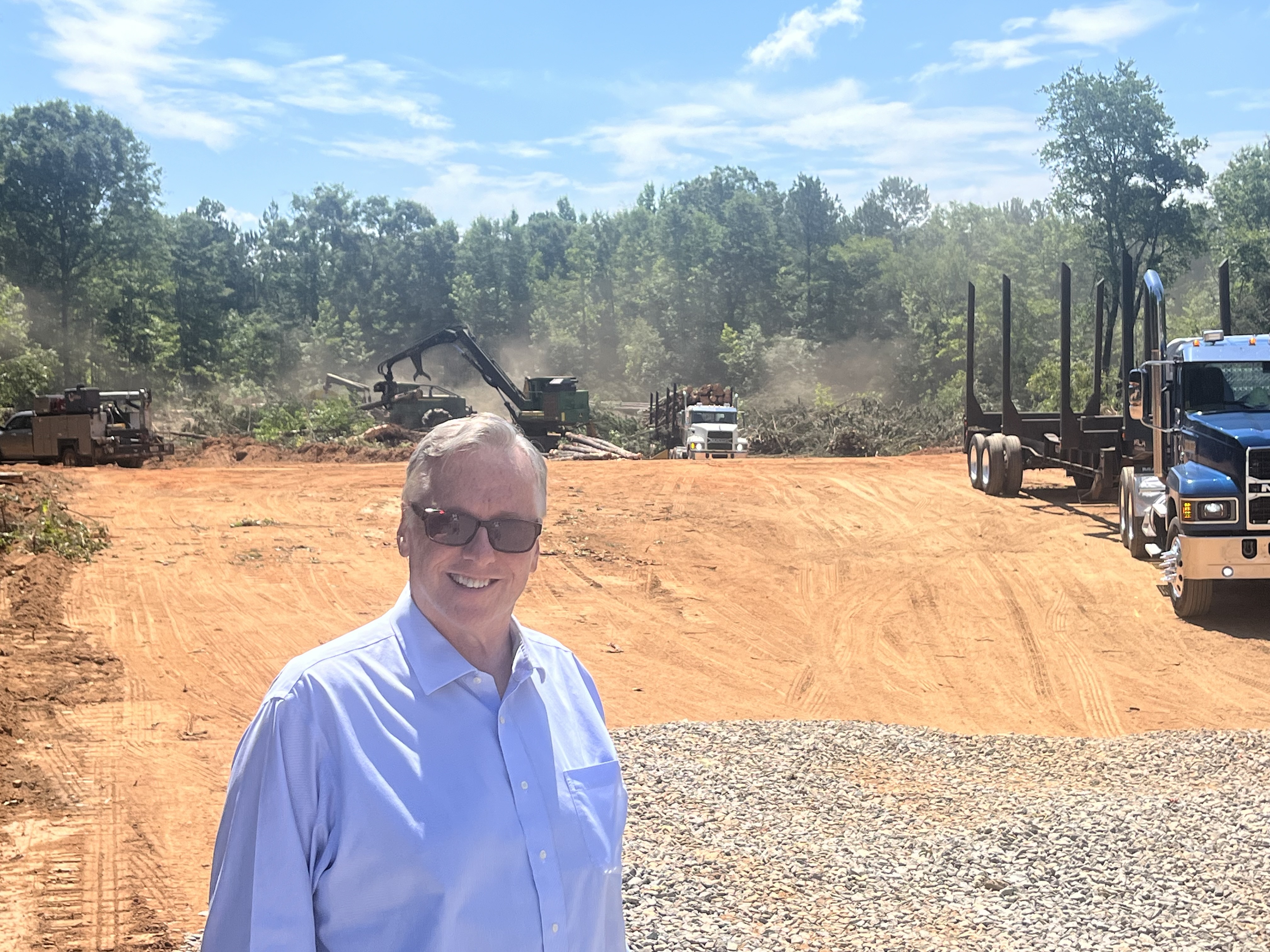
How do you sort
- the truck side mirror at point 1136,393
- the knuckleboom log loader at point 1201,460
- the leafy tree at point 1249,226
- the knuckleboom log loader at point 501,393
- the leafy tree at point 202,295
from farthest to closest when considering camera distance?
the leafy tree at point 202,295 < the leafy tree at point 1249,226 < the knuckleboom log loader at point 501,393 < the truck side mirror at point 1136,393 < the knuckleboom log loader at point 1201,460

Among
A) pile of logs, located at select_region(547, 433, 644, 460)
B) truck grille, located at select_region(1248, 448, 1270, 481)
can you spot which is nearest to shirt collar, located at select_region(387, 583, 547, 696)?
truck grille, located at select_region(1248, 448, 1270, 481)

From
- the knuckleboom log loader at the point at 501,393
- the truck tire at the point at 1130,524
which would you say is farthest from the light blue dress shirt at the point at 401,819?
the knuckleboom log loader at the point at 501,393

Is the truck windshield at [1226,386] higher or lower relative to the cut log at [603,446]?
higher

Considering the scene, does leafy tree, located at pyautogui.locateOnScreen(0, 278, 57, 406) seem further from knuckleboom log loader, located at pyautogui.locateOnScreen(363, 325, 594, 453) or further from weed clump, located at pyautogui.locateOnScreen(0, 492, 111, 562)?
weed clump, located at pyautogui.locateOnScreen(0, 492, 111, 562)

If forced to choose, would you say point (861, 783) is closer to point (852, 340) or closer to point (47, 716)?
point (47, 716)

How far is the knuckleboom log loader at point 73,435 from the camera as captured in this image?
28828mm

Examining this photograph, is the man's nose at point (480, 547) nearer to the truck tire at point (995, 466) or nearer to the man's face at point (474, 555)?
the man's face at point (474, 555)

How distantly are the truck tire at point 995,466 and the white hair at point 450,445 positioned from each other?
2147 cm

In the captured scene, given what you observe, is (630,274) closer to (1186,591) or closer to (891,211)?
Result: (891,211)

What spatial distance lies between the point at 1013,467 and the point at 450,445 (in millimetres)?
21607

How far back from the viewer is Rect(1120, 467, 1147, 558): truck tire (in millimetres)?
16922

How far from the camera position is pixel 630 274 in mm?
103125

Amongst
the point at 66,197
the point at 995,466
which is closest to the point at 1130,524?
the point at 995,466

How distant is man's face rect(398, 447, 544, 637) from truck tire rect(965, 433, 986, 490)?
22.2 meters
